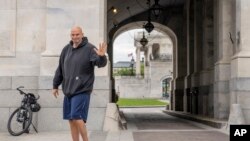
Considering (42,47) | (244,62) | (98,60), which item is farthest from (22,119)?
(244,62)

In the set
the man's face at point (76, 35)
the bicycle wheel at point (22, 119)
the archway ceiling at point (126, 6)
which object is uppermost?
the archway ceiling at point (126, 6)

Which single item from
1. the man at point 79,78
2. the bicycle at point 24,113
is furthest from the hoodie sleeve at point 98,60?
the bicycle at point 24,113

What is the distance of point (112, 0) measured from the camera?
25328 millimetres

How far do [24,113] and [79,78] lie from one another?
4731mm

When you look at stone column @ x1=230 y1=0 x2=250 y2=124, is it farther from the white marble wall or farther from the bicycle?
the bicycle

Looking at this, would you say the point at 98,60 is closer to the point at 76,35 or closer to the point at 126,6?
the point at 76,35

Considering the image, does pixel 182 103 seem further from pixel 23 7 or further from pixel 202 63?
pixel 23 7

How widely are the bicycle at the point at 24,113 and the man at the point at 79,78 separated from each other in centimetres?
440

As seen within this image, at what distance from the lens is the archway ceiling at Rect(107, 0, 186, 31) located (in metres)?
26.7

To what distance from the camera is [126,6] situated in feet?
91.2

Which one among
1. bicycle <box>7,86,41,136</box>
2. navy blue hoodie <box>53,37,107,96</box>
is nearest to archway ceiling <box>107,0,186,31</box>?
bicycle <box>7,86,41,136</box>

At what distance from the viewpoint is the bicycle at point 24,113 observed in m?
12.3

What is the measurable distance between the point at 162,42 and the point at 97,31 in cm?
7285

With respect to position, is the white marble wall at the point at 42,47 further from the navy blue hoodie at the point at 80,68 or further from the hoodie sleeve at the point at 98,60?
the hoodie sleeve at the point at 98,60
